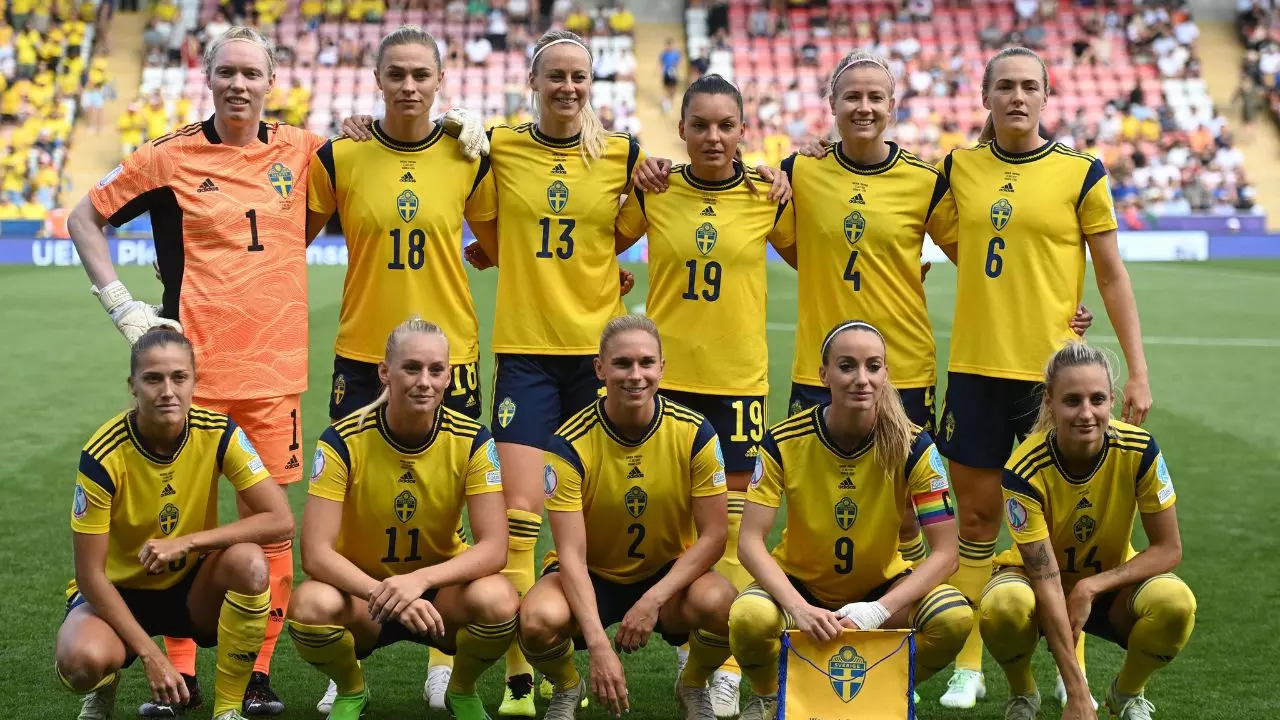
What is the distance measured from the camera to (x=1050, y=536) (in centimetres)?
448

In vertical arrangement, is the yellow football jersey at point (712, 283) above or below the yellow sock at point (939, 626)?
above

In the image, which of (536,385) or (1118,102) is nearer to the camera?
(536,385)

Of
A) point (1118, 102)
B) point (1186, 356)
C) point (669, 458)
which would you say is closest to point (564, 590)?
point (669, 458)

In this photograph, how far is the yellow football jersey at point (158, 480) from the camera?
4371 mm

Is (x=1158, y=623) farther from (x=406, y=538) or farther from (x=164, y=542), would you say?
(x=164, y=542)

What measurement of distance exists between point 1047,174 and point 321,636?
2762 mm

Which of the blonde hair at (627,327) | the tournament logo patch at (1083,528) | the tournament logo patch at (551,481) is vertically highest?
the blonde hair at (627,327)

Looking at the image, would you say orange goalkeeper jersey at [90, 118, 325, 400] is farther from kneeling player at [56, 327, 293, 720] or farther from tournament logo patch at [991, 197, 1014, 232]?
tournament logo patch at [991, 197, 1014, 232]

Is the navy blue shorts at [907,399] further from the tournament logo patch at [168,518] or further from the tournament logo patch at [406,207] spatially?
the tournament logo patch at [168,518]

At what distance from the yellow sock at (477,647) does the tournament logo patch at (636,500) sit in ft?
1.71

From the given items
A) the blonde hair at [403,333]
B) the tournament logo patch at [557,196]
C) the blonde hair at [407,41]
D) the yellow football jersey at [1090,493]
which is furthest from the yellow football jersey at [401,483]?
the yellow football jersey at [1090,493]

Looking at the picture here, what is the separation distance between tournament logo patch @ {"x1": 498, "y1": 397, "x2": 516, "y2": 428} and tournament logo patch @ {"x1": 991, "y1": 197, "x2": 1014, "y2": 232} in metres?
1.72

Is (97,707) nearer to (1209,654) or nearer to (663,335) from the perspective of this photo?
(663,335)

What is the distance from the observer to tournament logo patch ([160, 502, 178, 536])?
14.6 ft
